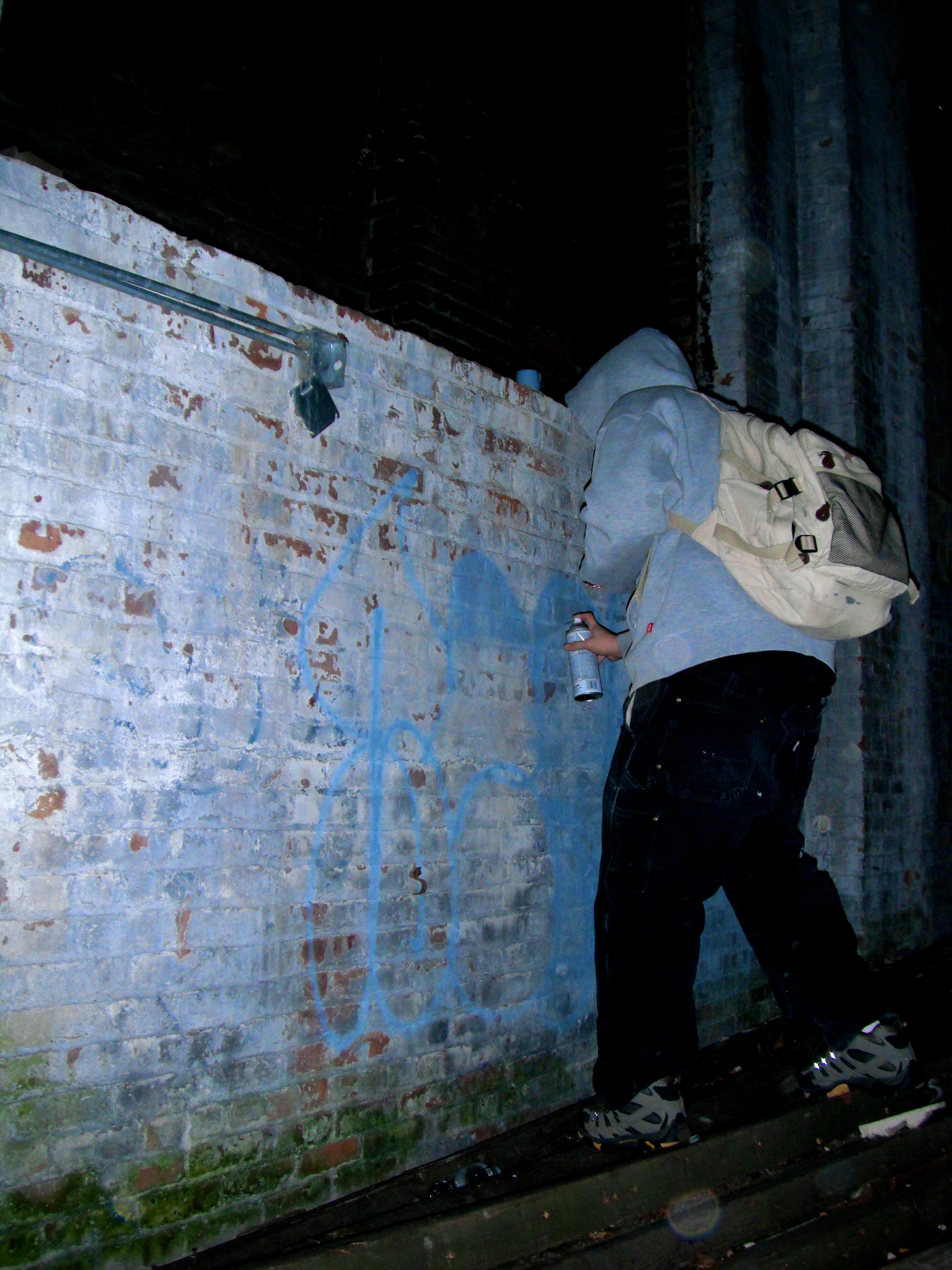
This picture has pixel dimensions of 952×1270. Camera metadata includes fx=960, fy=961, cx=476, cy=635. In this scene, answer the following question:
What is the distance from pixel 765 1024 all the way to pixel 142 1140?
2.65 metres

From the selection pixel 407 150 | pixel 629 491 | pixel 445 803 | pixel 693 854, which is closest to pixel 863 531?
pixel 629 491

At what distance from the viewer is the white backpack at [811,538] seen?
99.5 inches

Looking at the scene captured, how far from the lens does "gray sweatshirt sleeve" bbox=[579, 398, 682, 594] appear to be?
2.68 meters

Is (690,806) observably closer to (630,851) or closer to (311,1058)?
(630,851)

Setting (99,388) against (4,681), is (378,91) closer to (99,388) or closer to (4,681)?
(99,388)

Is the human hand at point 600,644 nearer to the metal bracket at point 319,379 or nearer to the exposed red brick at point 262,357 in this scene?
the metal bracket at point 319,379

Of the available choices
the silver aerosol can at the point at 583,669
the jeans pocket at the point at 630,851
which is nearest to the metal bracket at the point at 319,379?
the silver aerosol can at the point at 583,669

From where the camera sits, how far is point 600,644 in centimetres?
309

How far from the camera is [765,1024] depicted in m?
3.88

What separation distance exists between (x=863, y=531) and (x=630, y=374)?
37.6 inches

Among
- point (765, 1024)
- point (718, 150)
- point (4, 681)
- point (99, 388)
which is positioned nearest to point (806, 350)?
point (718, 150)

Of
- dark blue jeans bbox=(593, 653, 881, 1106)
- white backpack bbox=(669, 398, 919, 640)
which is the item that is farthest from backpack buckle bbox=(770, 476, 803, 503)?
dark blue jeans bbox=(593, 653, 881, 1106)

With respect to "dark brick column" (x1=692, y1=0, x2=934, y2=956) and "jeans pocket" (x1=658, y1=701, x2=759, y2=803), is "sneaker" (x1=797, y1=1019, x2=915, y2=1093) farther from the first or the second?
"dark brick column" (x1=692, y1=0, x2=934, y2=956)

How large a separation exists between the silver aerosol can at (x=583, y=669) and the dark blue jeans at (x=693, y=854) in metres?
0.39
